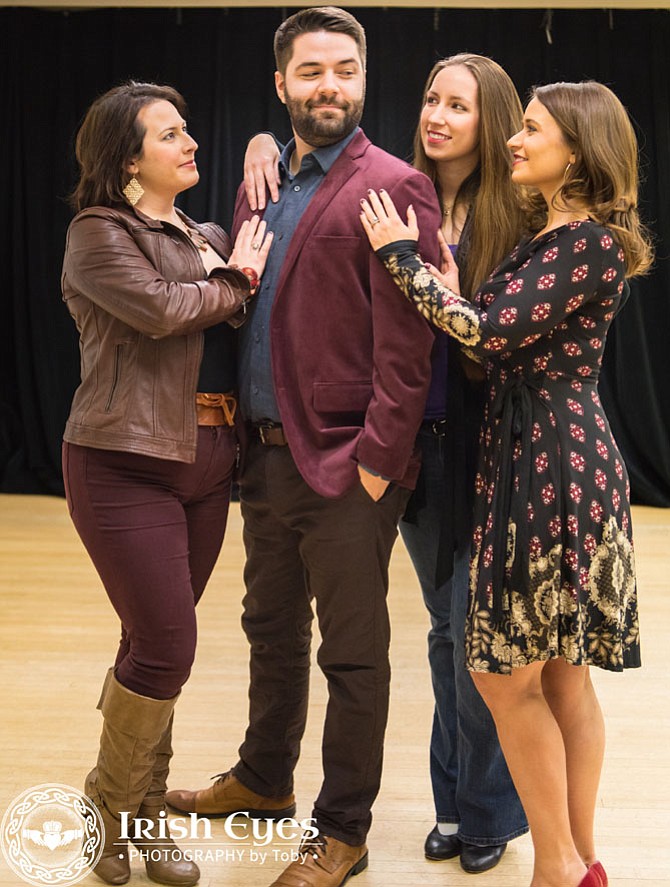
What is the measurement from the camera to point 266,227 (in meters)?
2.35

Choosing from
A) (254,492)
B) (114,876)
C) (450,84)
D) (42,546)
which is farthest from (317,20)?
(42,546)

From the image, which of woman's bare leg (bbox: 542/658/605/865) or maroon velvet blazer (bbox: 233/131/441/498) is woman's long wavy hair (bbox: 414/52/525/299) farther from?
woman's bare leg (bbox: 542/658/605/865)

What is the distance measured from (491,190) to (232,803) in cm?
157

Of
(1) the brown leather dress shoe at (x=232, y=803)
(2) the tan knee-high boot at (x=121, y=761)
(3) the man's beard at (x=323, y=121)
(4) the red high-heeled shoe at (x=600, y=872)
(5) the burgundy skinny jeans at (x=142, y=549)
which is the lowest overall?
(1) the brown leather dress shoe at (x=232, y=803)

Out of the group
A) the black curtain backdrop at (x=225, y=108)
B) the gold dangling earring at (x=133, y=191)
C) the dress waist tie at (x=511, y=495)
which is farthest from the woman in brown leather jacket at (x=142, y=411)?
the black curtain backdrop at (x=225, y=108)

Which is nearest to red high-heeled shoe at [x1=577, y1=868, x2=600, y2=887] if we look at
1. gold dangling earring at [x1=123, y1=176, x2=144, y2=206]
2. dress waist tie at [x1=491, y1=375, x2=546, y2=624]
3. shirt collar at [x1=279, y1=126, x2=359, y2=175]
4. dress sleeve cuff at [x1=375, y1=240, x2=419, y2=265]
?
dress waist tie at [x1=491, y1=375, x2=546, y2=624]

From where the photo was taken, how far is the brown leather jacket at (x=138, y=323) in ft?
6.98

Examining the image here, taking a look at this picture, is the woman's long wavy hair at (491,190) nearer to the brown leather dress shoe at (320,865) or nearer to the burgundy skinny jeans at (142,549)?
the burgundy skinny jeans at (142,549)

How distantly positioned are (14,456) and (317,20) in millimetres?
5970

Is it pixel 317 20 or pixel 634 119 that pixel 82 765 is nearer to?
pixel 317 20

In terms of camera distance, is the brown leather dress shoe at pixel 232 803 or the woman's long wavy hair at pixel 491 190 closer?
the woman's long wavy hair at pixel 491 190

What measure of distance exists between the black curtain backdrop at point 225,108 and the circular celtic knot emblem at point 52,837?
512 centimetres

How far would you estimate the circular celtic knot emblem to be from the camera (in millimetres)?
2311

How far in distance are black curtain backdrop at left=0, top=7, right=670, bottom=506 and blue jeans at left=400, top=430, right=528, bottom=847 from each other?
16.6 feet
